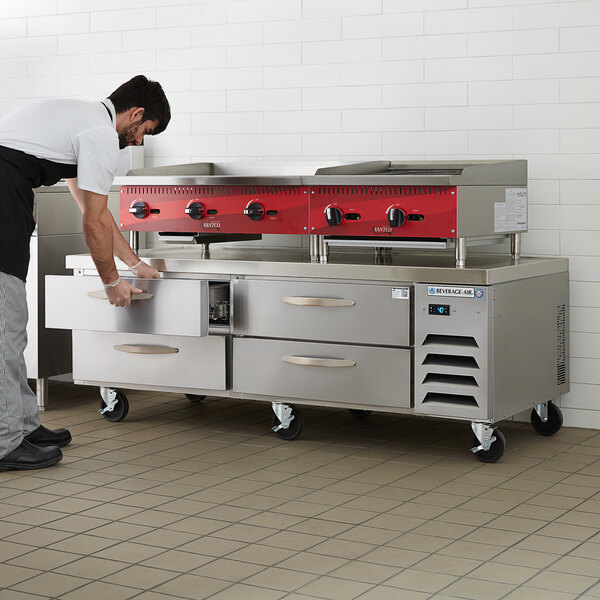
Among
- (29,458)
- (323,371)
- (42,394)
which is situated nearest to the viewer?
(29,458)

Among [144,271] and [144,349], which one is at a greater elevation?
[144,271]

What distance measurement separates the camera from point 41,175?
→ 377 centimetres

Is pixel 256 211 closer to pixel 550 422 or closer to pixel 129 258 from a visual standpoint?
pixel 129 258

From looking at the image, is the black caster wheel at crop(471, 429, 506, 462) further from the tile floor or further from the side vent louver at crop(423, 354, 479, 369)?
the side vent louver at crop(423, 354, 479, 369)

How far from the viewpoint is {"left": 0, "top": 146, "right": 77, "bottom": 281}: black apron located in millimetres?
3662

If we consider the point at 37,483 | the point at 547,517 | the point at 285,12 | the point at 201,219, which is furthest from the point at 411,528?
the point at 285,12

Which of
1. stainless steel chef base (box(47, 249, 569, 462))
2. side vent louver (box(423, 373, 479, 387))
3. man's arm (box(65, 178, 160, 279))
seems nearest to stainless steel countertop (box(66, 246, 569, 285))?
stainless steel chef base (box(47, 249, 569, 462))

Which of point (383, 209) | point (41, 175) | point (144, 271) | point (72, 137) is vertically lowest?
point (144, 271)

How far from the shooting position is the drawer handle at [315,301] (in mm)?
3949

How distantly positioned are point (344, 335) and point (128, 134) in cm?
109

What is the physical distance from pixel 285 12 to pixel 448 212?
161cm

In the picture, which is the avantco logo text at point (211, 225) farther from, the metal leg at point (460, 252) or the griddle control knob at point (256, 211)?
the metal leg at point (460, 252)

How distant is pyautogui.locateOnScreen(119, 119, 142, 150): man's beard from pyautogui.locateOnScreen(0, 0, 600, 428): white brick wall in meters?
1.22

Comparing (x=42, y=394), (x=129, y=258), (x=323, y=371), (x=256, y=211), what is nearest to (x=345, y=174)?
(x=256, y=211)
